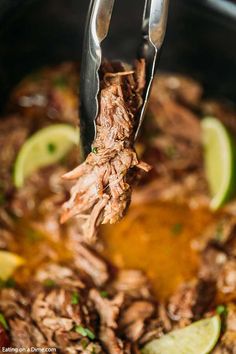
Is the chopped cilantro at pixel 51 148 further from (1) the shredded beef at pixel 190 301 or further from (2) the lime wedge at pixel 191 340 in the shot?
(2) the lime wedge at pixel 191 340

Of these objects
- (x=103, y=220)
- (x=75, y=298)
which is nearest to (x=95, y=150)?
(x=103, y=220)

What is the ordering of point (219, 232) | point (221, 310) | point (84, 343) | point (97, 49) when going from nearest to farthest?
point (97, 49) → point (84, 343) → point (221, 310) → point (219, 232)

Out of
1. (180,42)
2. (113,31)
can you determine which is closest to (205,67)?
(180,42)

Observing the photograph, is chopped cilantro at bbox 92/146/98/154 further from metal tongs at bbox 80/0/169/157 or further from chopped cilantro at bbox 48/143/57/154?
chopped cilantro at bbox 48/143/57/154

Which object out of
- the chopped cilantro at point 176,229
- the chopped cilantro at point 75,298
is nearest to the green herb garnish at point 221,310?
the chopped cilantro at point 176,229

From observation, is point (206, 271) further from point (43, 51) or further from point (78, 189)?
point (43, 51)

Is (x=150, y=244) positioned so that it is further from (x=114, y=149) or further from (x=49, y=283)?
(x=114, y=149)
